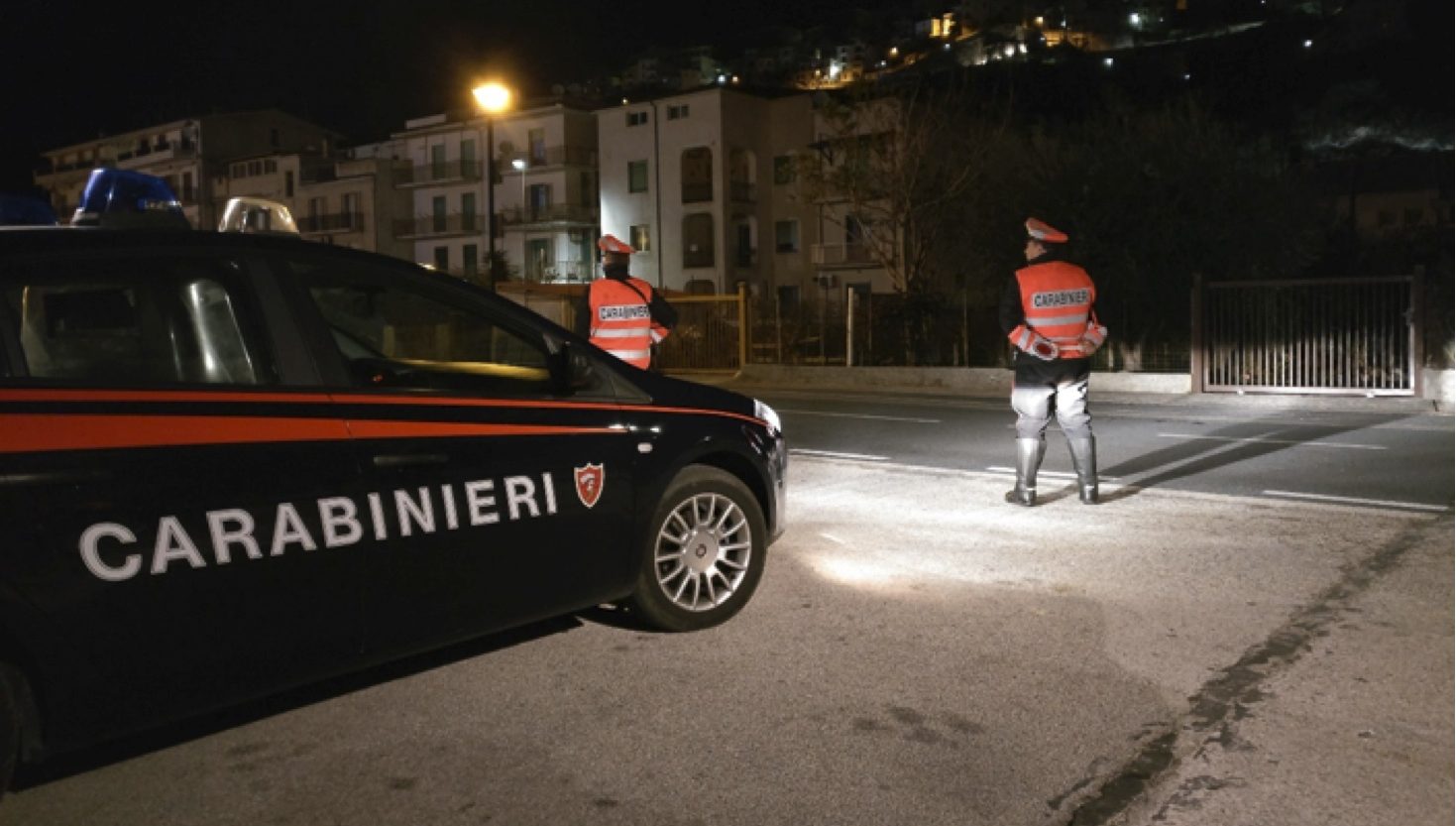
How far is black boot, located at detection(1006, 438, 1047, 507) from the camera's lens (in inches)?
312

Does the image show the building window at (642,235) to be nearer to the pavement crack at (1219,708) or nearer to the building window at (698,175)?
the building window at (698,175)

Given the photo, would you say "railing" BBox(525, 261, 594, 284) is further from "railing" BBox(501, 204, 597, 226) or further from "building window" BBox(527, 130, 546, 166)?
"building window" BBox(527, 130, 546, 166)

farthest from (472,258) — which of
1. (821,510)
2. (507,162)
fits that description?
(821,510)

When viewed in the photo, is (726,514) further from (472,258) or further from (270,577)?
(472,258)

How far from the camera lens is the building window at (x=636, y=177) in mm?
55812

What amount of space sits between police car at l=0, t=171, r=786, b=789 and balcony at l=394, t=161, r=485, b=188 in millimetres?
60959

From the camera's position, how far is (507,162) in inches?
2461

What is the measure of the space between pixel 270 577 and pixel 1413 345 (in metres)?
16.5

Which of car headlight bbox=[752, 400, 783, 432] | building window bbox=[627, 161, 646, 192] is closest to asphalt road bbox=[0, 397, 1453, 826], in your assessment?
car headlight bbox=[752, 400, 783, 432]

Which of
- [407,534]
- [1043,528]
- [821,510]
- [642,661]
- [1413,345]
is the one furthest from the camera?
[1413,345]

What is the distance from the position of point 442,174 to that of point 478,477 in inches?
2550

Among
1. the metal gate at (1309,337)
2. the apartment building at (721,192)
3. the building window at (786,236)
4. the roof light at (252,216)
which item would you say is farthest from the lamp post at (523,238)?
the roof light at (252,216)

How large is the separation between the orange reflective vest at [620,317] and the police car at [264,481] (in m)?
2.83

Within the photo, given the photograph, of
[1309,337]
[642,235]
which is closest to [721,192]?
[642,235]
